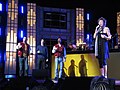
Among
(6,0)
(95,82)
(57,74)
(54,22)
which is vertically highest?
(6,0)

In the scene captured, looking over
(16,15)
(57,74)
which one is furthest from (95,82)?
(16,15)

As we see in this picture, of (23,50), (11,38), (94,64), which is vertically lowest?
(94,64)

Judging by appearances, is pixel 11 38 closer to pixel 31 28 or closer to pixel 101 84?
pixel 31 28

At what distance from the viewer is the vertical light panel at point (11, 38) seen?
14938 mm

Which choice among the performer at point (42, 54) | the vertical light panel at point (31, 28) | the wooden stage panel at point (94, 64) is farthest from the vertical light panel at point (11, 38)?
the performer at point (42, 54)

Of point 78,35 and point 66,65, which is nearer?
point 66,65

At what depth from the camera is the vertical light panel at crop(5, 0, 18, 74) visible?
1494 cm

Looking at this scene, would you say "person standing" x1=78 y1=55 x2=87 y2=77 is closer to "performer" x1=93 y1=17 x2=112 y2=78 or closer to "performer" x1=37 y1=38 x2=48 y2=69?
"performer" x1=37 y1=38 x2=48 y2=69

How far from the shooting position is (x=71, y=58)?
1130cm

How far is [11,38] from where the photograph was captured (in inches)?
594

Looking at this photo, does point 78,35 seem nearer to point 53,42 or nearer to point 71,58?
point 53,42

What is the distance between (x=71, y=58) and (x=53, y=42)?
17.7ft

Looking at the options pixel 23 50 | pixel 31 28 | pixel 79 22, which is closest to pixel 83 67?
pixel 23 50

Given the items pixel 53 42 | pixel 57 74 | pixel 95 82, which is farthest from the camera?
pixel 53 42
